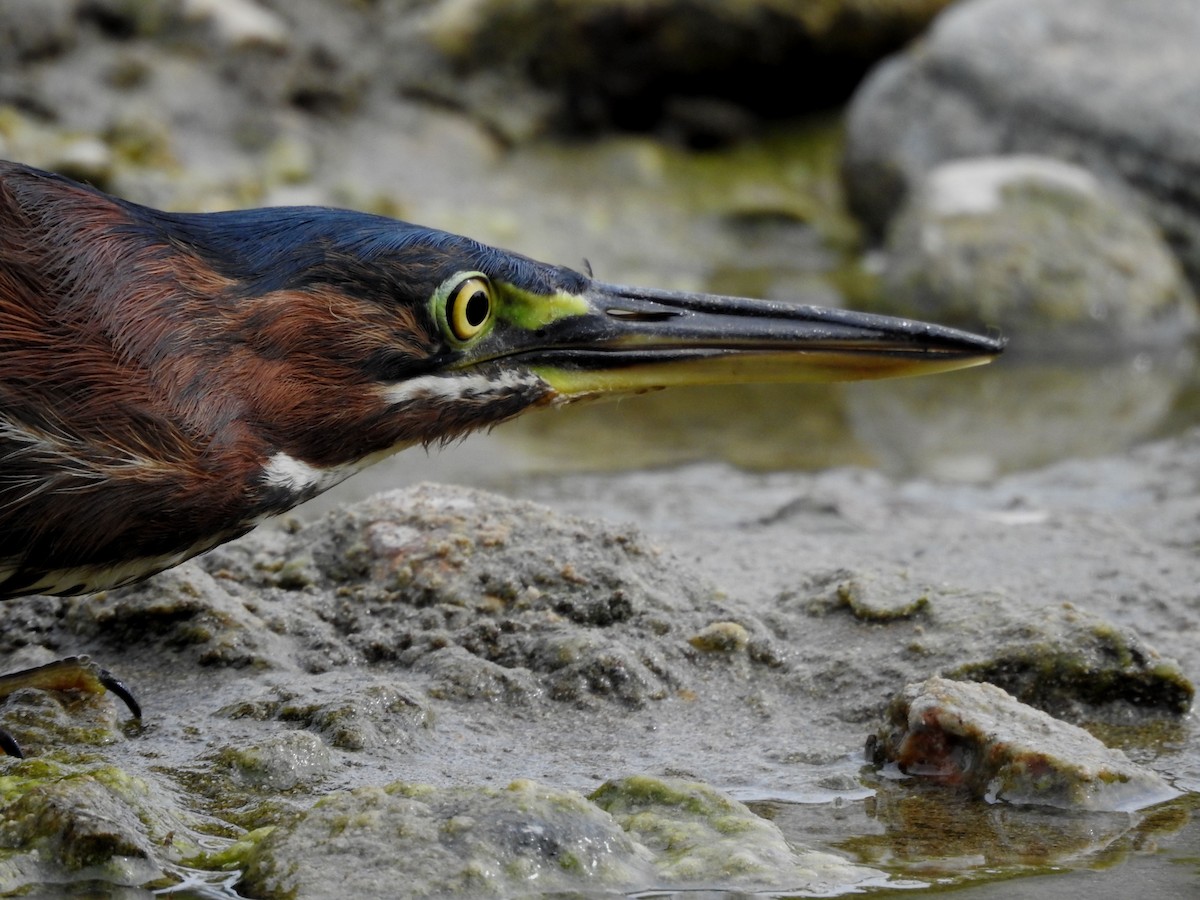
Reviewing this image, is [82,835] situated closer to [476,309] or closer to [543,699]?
[543,699]

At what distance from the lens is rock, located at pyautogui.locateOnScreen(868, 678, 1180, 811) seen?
391 centimetres

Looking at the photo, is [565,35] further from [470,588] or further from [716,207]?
[470,588]

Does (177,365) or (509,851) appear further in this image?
(177,365)

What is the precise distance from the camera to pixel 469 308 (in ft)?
13.6

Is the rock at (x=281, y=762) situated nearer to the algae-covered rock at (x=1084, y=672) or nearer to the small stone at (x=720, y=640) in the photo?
the small stone at (x=720, y=640)

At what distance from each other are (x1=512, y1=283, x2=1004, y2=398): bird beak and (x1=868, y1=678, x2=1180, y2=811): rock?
3.00ft

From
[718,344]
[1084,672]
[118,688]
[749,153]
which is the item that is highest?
[749,153]

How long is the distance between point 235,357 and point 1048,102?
1148 cm

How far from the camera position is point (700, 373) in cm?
448

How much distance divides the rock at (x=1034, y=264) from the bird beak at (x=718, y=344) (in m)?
7.72

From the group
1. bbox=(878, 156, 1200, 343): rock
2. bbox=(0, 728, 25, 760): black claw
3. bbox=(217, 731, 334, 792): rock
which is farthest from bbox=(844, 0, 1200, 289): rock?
bbox=(0, 728, 25, 760): black claw

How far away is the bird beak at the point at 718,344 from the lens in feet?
14.3

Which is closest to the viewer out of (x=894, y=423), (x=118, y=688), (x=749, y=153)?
(x=118, y=688)

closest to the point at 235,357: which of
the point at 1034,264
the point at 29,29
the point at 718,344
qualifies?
the point at 718,344
